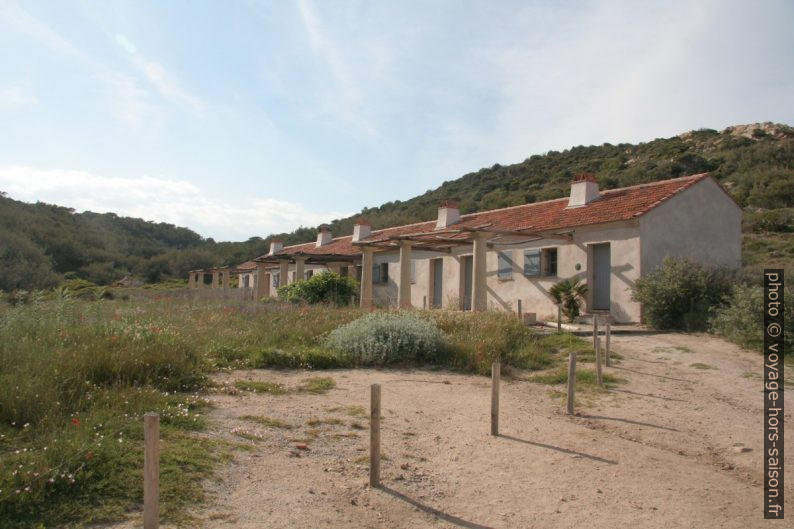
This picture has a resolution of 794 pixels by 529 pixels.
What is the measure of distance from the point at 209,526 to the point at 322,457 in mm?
1635

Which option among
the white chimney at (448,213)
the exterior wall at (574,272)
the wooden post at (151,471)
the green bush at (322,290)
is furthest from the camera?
the white chimney at (448,213)

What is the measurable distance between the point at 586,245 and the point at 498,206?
75.6 ft

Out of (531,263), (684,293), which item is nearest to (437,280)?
(531,263)

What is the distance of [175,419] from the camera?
5660 millimetres

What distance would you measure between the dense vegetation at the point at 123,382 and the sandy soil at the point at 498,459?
459 millimetres

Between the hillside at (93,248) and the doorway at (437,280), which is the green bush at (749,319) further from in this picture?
the hillside at (93,248)

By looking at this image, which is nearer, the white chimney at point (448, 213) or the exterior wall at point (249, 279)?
the white chimney at point (448, 213)

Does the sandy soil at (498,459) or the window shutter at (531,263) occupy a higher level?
the window shutter at (531,263)

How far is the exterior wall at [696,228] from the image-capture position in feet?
51.0

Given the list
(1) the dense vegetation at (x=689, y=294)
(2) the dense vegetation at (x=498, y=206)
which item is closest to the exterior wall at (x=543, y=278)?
(1) the dense vegetation at (x=689, y=294)

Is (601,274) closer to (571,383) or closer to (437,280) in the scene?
(437,280)

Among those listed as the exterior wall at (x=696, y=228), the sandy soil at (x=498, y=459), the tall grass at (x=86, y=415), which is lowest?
the sandy soil at (x=498, y=459)

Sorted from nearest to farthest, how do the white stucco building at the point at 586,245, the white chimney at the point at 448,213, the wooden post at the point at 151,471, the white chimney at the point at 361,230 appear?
the wooden post at the point at 151,471, the white stucco building at the point at 586,245, the white chimney at the point at 448,213, the white chimney at the point at 361,230

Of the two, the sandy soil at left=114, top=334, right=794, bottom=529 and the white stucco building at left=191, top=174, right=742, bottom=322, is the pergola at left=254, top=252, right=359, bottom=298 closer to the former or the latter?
the white stucco building at left=191, top=174, right=742, bottom=322
